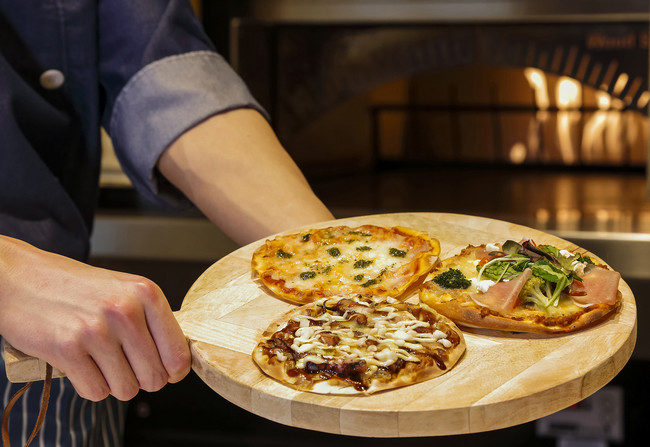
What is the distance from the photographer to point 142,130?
117cm

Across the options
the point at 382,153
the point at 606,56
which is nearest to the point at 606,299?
the point at 606,56

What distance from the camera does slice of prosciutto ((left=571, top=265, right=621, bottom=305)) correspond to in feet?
2.79

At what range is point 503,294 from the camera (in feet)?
2.91

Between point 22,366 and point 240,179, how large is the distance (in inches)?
17.5

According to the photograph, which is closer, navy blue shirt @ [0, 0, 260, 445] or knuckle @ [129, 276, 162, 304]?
knuckle @ [129, 276, 162, 304]

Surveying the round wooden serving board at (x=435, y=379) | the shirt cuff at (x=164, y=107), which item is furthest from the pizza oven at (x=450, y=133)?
the round wooden serving board at (x=435, y=379)

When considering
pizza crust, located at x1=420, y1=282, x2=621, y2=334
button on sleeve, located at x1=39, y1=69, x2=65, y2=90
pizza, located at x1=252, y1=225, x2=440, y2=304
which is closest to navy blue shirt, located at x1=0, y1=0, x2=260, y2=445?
button on sleeve, located at x1=39, y1=69, x2=65, y2=90

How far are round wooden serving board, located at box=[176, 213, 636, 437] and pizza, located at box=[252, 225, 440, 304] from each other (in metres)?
0.04

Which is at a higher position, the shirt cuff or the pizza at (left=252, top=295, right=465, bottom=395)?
the shirt cuff

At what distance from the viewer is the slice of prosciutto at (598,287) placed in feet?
2.79

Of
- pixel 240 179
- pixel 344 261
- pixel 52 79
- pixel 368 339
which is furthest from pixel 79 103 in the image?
pixel 368 339

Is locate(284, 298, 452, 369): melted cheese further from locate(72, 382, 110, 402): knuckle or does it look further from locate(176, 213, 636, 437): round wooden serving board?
locate(72, 382, 110, 402): knuckle

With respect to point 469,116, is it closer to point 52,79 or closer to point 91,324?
point 52,79

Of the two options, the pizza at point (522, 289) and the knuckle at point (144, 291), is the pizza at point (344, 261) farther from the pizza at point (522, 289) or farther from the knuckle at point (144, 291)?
the knuckle at point (144, 291)
